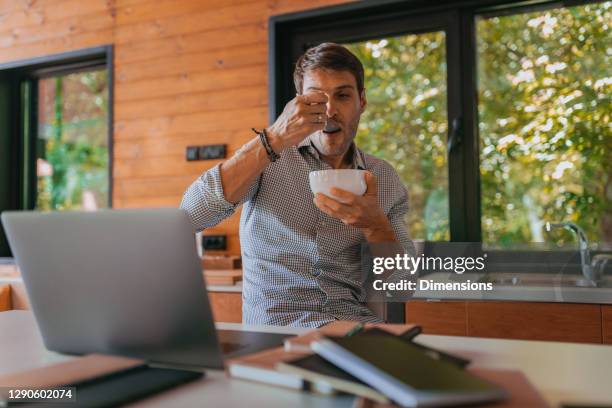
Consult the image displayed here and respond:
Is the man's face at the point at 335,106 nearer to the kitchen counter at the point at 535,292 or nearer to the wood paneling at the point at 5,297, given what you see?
the kitchen counter at the point at 535,292

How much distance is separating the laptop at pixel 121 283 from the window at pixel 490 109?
6.28 feet

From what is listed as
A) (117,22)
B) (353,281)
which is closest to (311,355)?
(353,281)

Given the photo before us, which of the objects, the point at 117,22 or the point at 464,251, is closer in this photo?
the point at 464,251

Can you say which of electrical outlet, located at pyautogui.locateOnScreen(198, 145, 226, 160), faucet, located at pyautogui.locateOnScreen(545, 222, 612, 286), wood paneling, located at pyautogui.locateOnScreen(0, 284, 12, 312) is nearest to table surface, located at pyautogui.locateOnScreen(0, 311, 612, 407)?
faucet, located at pyautogui.locateOnScreen(545, 222, 612, 286)

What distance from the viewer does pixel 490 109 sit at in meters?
2.67

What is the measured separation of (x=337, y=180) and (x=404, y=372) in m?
0.59

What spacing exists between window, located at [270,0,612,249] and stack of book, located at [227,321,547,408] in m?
1.82

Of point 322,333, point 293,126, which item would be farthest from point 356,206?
point 322,333

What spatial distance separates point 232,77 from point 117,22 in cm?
86

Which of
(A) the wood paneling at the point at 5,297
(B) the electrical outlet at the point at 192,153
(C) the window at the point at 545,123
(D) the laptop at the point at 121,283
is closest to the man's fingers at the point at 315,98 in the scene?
(D) the laptop at the point at 121,283

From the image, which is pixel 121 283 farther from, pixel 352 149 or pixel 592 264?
pixel 592 264

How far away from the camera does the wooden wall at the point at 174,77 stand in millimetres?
2992

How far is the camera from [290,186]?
1584 mm

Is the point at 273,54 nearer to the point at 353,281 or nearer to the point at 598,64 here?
the point at 598,64
